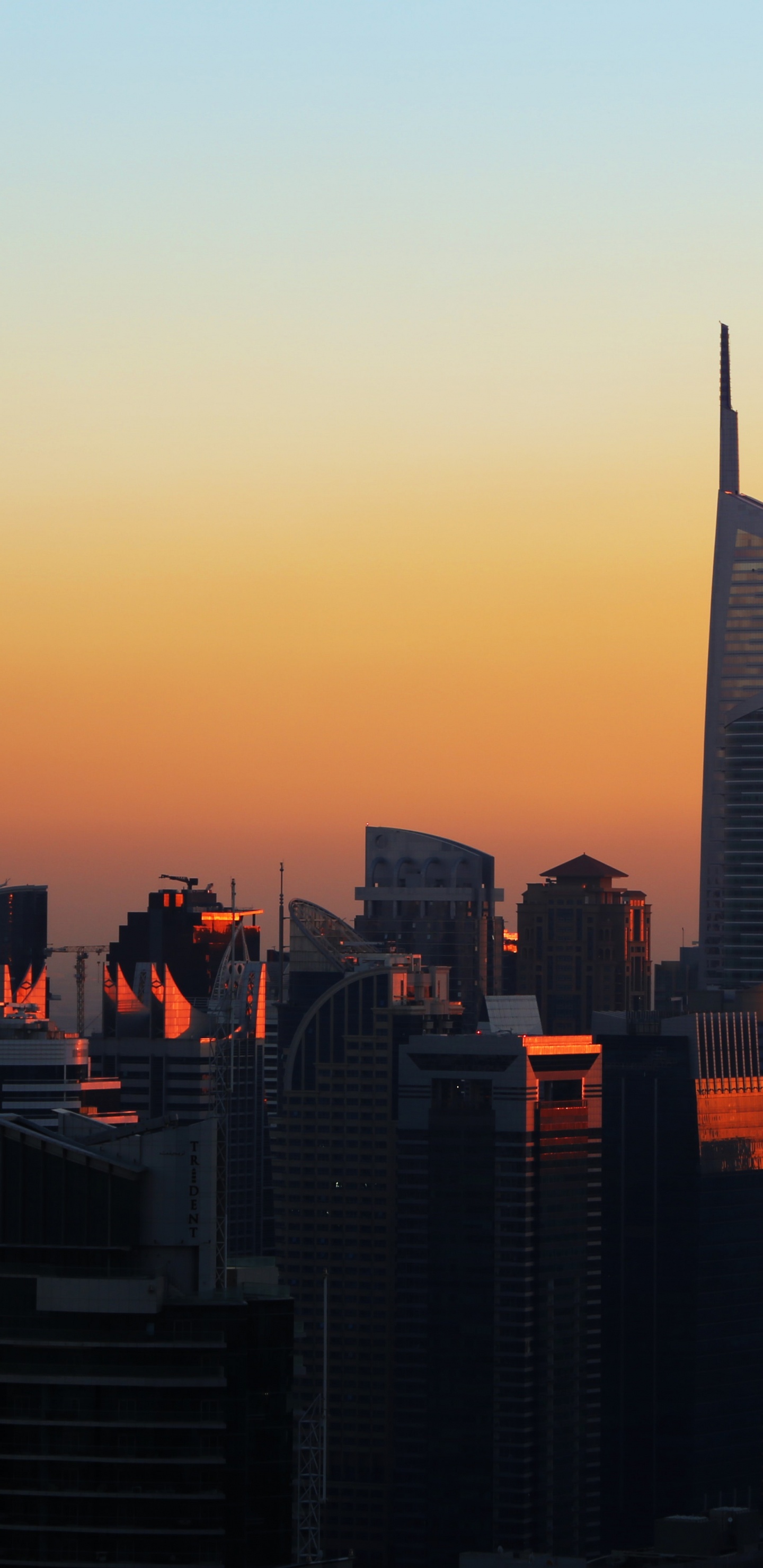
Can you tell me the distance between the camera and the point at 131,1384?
12212cm

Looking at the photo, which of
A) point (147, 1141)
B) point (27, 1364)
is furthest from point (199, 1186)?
point (27, 1364)

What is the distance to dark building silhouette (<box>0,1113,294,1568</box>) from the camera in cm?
12181

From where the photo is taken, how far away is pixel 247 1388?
124 meters

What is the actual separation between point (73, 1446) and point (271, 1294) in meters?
11.5

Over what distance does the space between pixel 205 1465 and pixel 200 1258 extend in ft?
30.0

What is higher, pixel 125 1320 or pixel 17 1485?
pixel 125 1320

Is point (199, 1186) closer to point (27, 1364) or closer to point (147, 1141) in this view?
point (147, 1141)

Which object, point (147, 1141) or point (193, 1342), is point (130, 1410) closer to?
point (193, 1342)

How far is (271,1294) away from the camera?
416 feet

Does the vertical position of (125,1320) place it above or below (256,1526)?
above

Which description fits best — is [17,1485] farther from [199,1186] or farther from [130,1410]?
[199,1186]

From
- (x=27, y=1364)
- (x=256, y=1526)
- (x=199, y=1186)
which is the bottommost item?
(x=256, y=1526)

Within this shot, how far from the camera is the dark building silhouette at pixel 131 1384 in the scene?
400ft

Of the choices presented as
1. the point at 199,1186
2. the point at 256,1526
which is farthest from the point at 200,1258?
the point at 256,1526
